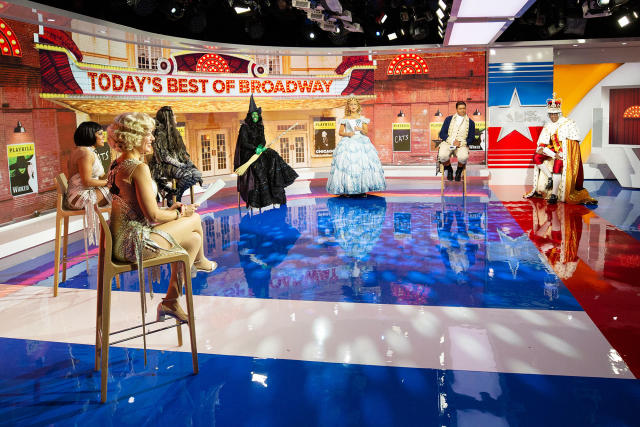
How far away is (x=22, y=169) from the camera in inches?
305

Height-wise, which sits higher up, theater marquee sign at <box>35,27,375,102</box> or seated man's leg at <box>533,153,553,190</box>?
theater marquee sign at <box>35,27,375,102</box>

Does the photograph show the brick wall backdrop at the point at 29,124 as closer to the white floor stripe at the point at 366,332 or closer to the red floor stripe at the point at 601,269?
the white floor stripe at the point at 366,332

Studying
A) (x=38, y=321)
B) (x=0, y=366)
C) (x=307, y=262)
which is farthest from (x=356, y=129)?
(x=0, y=366)

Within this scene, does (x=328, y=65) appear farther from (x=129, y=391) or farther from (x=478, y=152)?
(x=129, y=391)

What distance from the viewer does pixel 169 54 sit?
10.9m

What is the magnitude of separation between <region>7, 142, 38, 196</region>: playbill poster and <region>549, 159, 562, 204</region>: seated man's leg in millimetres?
7817

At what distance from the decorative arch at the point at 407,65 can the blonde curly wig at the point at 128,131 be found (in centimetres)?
1007

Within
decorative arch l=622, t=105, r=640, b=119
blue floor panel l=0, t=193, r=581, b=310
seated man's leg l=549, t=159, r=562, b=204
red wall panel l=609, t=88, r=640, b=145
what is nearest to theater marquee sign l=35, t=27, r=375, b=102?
blue floor panel l=0, t=193, r=581, b=310

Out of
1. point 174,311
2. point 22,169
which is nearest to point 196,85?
point 22,169

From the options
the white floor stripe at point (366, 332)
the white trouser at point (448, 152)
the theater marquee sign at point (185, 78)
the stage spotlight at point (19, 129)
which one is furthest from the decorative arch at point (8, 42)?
the white trouser at point (448, 152)

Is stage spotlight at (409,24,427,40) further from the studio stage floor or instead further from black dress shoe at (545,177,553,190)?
the studio stage floor

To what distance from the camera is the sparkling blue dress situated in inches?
394

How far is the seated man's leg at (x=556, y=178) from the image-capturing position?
8.98m

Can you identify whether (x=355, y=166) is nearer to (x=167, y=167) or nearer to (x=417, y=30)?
(x=417, y=30)
